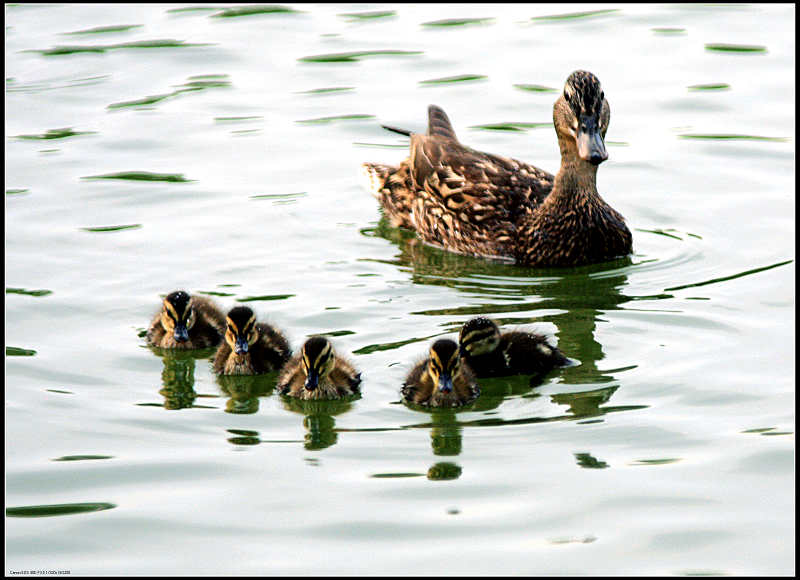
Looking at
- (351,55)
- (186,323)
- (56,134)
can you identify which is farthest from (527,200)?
(351,55)

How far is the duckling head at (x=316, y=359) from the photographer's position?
645 cm

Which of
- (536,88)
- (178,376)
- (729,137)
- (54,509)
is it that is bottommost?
(54,509)

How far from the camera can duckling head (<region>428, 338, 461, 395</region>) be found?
633cm

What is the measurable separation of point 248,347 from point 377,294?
1.33 metres

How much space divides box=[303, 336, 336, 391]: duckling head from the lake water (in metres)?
0.16

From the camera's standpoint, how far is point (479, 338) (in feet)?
22.1

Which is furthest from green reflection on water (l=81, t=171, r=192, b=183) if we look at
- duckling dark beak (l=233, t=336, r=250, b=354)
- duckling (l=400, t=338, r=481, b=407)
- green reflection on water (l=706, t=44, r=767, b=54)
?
green reflection on water (l=706, t=44, r=767, b=54)

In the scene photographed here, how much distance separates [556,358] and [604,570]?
73.5 inches

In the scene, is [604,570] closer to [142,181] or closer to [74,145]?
[142,181]

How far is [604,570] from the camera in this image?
17.0ft

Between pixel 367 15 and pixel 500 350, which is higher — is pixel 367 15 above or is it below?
above

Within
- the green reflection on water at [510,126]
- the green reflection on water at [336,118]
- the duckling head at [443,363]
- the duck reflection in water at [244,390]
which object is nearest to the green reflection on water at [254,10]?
the green reflection on water at [336,118]

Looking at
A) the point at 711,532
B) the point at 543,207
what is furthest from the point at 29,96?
the point at 711,532

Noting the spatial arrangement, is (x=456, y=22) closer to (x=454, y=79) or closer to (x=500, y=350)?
(x=454, y=79)
